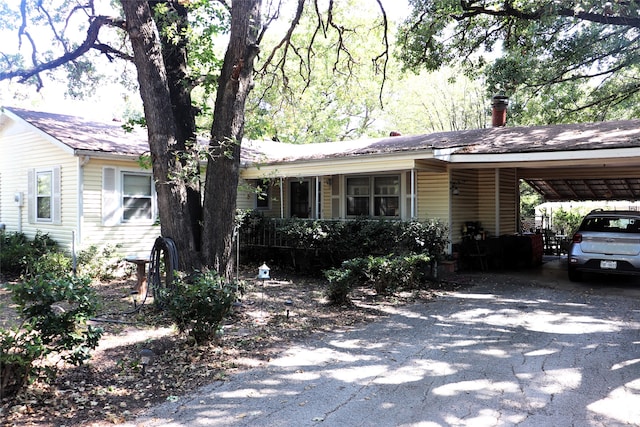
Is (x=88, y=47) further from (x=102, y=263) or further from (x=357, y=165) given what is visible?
(x=357, y=165)

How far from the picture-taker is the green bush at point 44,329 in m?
3.58

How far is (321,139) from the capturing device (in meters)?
30.2

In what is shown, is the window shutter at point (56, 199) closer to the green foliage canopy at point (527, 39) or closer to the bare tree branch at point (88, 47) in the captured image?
the bare tree branch at point (88, 47)

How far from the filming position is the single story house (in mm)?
10117

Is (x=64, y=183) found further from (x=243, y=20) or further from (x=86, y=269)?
(x=243, y=20)

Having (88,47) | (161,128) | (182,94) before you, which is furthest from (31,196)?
(161,128)

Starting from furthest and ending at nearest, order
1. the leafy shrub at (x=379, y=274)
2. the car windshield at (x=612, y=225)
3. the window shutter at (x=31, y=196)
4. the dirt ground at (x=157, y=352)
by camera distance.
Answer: the window shutter at (x=31, y=196), the car windshield at (x=612, y=225), the leafy shrub at (x=379, y=274), the dirt ground at (x=157, y=352)

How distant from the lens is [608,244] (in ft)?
29.9

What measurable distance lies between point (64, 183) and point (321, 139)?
20.3 m

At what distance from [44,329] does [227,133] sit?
3583 mm

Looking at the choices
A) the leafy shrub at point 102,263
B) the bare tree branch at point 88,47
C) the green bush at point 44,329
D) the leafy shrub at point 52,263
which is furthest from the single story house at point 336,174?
the green bush at point 44,329

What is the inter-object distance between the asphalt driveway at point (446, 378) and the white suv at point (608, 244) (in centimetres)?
203

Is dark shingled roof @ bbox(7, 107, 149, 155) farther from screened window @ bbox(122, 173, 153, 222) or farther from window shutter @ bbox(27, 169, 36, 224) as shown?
window shutter @ bbox(27, 169, 36, 224)

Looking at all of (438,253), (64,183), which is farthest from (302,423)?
(64,183)
